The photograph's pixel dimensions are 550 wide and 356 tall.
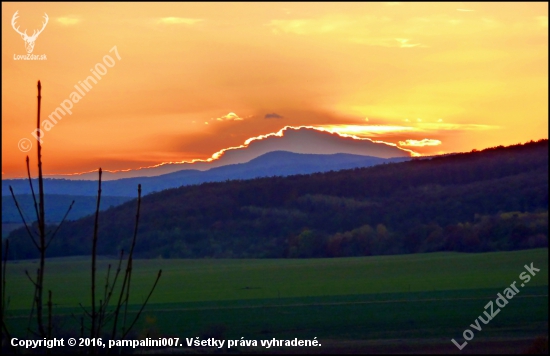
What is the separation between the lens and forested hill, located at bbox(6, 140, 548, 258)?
78938 millimetres

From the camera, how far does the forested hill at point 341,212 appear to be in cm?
7894

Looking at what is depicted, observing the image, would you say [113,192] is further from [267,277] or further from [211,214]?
[267,277]

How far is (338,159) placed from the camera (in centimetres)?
15438

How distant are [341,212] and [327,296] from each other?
49415 mm

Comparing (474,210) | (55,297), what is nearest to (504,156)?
(474,210)

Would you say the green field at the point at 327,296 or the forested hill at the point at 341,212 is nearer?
the green field at the point at 327,296

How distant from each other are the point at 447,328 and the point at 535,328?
312cm

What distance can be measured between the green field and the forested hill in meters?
9.00

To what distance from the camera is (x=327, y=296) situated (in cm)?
4125

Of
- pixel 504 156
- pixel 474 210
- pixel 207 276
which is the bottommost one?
pixel 207 276

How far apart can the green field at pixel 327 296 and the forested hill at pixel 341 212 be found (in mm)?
9002

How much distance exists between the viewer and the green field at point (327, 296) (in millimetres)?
25562

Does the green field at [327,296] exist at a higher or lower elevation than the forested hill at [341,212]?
lower

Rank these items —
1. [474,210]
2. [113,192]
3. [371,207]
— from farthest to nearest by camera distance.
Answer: [113,192] < [371,207] < [474,210]
